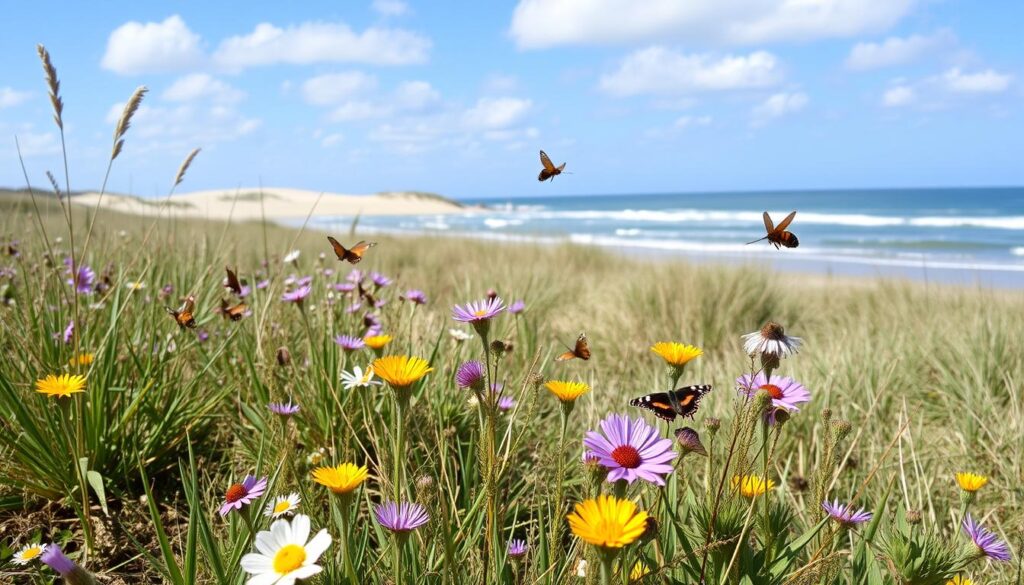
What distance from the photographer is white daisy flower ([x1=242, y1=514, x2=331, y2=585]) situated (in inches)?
38.2

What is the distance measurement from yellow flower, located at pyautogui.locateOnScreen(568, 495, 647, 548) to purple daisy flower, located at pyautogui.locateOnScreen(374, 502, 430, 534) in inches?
12.6

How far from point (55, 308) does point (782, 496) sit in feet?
9.86

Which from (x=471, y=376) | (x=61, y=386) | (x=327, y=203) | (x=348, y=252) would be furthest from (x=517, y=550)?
(x=327, y=203)

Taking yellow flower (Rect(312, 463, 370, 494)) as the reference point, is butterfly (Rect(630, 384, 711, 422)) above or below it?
above

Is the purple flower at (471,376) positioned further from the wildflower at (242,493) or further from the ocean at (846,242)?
the ocean at (846,242)

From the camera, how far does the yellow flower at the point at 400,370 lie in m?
1.21

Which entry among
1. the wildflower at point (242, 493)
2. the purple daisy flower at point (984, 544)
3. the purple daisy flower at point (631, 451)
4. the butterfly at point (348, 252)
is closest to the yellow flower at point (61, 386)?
the wildflower at point (242, 493)

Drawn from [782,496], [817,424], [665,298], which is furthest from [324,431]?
[665,298]

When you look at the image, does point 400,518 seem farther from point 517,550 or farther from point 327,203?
point 327,203

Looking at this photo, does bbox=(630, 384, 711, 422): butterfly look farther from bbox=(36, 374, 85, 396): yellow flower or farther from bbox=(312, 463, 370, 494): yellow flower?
bbox=(36, 374, 85, 396): yellow flower

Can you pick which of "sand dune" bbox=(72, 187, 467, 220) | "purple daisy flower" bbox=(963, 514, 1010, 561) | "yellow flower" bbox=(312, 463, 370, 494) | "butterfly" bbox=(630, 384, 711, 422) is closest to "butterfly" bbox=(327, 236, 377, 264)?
"yellow flower" bbox=(312, 463, 370, 494)

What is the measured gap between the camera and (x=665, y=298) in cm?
555

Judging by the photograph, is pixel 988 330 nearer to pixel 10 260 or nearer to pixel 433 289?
pixel 433 289

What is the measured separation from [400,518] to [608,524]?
1.21 feet
